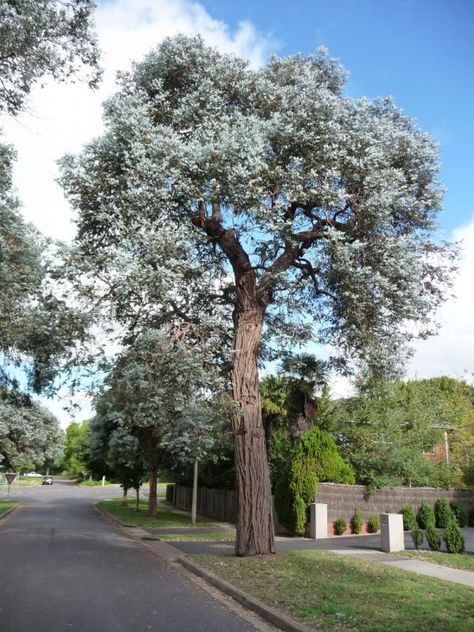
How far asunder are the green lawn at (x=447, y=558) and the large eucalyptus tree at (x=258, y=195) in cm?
330

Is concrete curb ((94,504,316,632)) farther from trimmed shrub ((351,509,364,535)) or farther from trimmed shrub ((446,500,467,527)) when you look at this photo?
trimmed shrub ((446,500,467,527))

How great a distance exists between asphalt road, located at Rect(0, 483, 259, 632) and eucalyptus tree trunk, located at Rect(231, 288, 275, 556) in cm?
166

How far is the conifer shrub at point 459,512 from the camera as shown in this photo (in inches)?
789

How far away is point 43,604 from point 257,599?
2874mm

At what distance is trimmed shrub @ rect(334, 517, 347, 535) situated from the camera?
18.0 meters

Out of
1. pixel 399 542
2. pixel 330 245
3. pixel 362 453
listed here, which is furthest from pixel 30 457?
pixel 330 245

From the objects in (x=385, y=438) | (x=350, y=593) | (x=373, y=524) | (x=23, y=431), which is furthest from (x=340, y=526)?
(x=23, y=431)

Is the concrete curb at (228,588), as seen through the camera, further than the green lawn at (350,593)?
Yes

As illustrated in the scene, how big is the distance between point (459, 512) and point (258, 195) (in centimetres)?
1441

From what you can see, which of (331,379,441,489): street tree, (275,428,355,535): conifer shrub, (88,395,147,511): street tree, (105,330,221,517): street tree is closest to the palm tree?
(275,428,355,535): conifer shrub

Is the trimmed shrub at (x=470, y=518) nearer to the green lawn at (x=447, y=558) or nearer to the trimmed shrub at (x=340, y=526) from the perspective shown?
the trimmed shrub at (x=340, y=526)

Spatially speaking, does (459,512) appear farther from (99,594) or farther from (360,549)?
(99,594)

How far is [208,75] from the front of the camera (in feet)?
43.8


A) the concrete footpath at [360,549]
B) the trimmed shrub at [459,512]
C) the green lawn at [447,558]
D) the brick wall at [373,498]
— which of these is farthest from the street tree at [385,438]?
the green lawn at [447,558]
